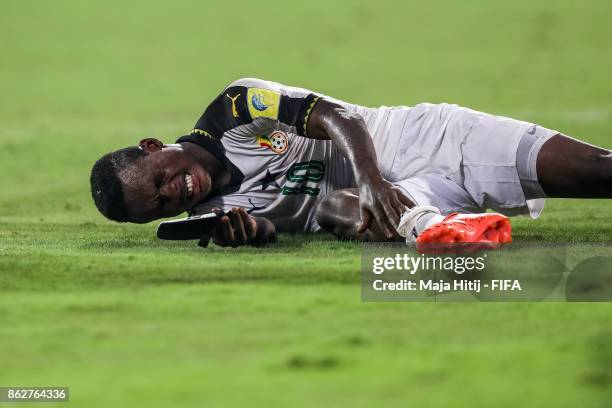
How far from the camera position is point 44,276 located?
2.11 m

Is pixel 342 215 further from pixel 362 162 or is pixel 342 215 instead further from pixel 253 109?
pixel 253 109

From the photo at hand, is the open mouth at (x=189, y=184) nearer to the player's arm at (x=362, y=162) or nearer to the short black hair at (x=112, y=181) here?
the short black hair at (x=112, y=181)

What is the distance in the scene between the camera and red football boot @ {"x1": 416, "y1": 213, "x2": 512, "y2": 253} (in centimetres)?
210

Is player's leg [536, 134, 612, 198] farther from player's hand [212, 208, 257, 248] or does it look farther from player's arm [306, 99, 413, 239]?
player's hand [212, 208, 257, 248]

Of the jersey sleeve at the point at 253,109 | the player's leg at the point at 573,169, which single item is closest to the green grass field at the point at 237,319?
the player's leg at the point at 573,169

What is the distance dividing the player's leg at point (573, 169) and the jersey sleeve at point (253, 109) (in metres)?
0.59

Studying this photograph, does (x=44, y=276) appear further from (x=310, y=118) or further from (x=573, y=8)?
(x=573, y=8)

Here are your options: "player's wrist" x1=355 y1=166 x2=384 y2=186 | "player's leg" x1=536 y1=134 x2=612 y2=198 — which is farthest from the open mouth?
"player's leg" x1=536 y1=134 x2=612 y2=198

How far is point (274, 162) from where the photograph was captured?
277 cm

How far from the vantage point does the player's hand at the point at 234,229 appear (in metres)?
2.44

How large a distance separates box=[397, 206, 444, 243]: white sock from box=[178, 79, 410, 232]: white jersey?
49 cm

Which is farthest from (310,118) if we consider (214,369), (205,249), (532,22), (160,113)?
(532,22)

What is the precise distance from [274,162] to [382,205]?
1.87 ft

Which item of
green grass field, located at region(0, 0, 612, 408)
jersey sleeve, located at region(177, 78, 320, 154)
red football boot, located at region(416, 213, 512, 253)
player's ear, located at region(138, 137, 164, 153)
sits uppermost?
jersey sleeve, located at region(177, 78, 320, 154)
